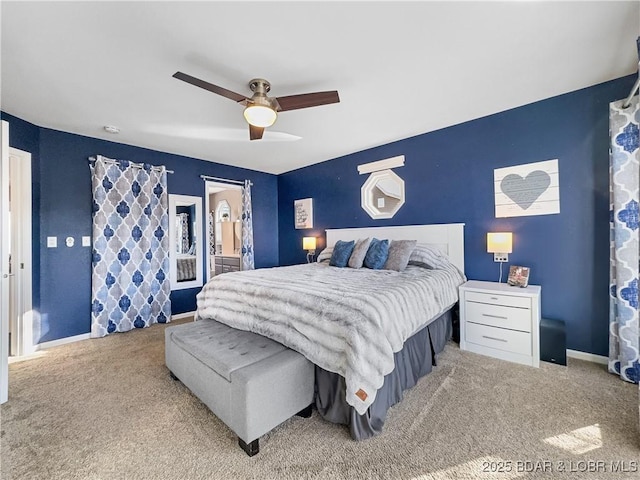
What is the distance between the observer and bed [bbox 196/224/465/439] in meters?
1.65

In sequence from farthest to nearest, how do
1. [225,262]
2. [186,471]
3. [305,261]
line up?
[225,262] → [305,261] → [186,471]

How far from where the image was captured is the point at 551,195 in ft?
9.16

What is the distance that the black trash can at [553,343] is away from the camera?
8.14 ft

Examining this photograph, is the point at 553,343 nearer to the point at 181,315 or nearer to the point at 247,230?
the point at 247,230

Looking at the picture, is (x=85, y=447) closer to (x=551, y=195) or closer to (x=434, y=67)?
(x=434, y=67)

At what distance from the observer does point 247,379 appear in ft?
5.05

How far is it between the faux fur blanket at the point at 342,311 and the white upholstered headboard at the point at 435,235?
0.63m

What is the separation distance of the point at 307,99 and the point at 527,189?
2.50 metres

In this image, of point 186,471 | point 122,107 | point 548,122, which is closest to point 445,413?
point 186,471

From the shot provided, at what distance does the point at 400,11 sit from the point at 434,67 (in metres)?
0.72

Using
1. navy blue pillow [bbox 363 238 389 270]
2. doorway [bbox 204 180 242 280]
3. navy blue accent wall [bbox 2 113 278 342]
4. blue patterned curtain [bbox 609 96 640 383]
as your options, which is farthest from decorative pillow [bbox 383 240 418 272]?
doorway [bbox 204 180 242 280]

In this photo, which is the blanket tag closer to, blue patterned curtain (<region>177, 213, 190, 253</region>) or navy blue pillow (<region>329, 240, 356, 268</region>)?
navy blue pillow (<region>329, 240, 356, 268</region>)

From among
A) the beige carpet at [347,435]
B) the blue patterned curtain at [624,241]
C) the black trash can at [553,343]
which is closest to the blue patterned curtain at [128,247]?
the beige carpet at [347,435]

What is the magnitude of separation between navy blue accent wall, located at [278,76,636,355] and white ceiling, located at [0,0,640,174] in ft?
0.82
